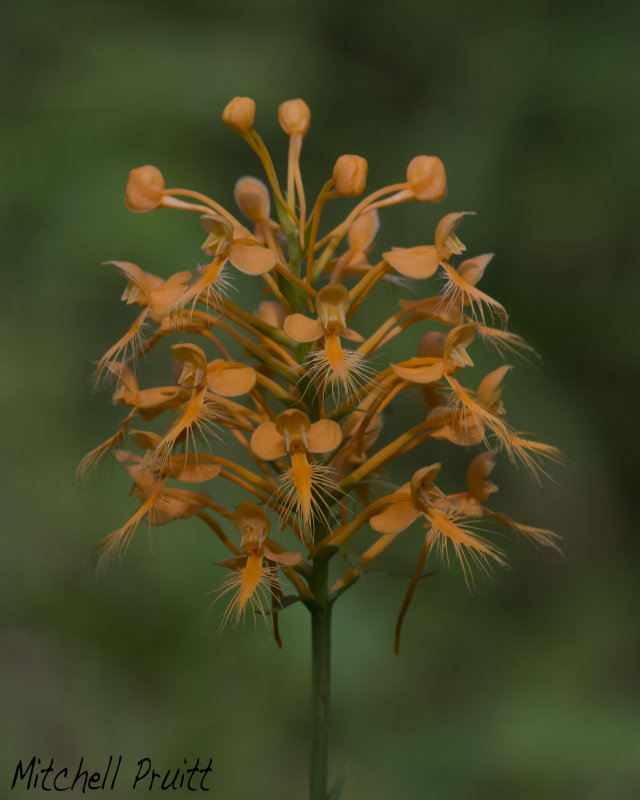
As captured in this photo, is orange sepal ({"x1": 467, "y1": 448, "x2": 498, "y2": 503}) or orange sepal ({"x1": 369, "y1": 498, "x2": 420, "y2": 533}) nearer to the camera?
orange sepal ({"x1": 369, "y1": 498, "x2": 420, "y2": 533})

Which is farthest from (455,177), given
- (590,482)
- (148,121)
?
(590,482)

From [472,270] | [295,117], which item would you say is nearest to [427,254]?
[472,270]

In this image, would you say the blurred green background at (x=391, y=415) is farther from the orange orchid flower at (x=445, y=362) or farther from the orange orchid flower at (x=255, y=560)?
the orange orchid flower at (x=445, y=362)

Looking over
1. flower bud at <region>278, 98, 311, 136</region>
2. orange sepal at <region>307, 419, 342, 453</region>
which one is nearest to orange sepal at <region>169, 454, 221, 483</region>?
orange sepal at <region>307, 419, 342, 453</region>

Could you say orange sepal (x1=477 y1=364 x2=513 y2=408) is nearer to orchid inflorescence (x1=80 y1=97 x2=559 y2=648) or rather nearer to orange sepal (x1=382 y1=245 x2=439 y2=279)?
orchid inflorescence (x1=80 y1=97 x2=559 y2=648)

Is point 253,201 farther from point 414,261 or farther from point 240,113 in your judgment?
point 414,261

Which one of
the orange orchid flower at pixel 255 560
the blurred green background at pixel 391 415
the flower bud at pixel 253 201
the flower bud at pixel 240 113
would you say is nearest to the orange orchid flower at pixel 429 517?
the orange orchid flower at pixel 255 560
